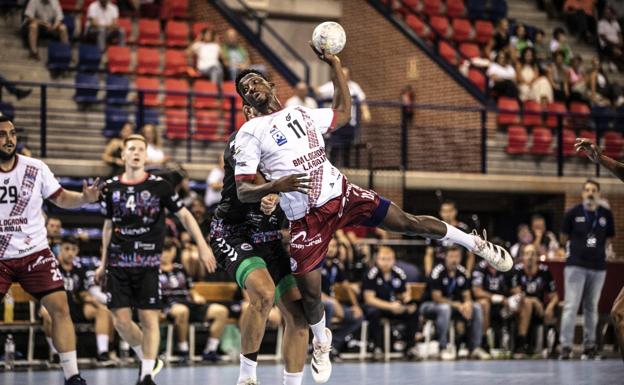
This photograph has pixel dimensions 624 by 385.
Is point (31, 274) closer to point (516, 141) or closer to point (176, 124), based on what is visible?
point (176, 124)

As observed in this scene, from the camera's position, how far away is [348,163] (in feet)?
64.8

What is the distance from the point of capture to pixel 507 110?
2127 cm

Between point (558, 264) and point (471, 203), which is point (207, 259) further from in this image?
point (471, 203)

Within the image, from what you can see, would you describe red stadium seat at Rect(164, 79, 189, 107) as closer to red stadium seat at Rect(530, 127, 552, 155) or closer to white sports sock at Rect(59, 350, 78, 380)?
red stadium seat at Rect(530, 127, 552, 155)

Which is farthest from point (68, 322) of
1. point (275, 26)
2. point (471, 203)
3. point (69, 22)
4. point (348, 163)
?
point (275, 26)

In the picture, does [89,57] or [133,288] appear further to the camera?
[89,57]

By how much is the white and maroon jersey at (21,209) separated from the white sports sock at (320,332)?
8.27 ft

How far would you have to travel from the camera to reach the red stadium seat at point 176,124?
19.2 m

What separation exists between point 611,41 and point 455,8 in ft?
13.0

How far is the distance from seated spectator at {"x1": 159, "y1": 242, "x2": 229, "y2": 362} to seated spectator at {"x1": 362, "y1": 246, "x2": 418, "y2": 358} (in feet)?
7.47

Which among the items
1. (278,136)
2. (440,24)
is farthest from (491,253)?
(440,24)

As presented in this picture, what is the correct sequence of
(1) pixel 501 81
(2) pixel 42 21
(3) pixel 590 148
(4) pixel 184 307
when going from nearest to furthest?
(3) pixel 590 148 < (4) pixel 184 307 < (2) pixel 42 21 < (1) pixel 501 81

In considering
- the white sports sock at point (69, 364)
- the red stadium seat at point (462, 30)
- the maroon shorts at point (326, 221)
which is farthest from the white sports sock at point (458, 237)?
the red stadium seat at point (462, 30)

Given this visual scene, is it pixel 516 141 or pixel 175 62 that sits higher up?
pixel 175 62
